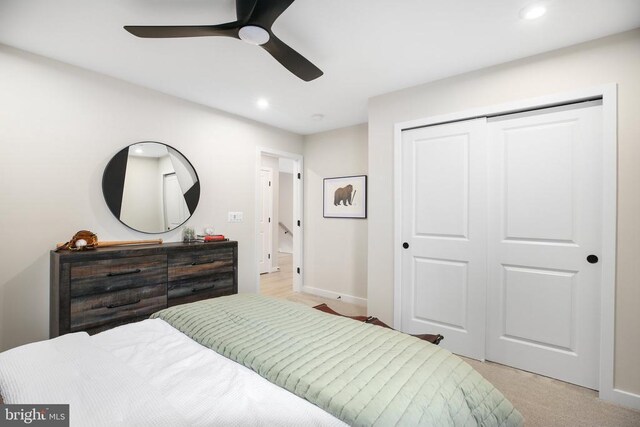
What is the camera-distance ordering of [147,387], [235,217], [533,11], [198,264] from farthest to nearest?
[235,217]
[198,264]
[533,11]
[147,387]

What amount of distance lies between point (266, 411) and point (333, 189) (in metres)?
3.46

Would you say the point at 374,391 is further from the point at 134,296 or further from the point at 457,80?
the point at 457,80

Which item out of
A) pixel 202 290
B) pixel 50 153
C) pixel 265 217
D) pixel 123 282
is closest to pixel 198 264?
pixel 202 290

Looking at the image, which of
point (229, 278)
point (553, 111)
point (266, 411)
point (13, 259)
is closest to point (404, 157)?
point (553, 111)

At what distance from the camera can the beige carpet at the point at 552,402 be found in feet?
5.68

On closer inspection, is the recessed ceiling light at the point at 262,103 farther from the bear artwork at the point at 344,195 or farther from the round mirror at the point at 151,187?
the bear artwork at the point at 344,195

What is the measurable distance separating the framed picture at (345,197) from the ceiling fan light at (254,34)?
2433mm

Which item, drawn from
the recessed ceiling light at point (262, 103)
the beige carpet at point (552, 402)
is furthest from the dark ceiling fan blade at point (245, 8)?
the beige carpet at point (552, 402)

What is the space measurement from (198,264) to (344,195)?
2.14 metres

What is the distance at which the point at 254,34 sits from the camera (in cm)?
162

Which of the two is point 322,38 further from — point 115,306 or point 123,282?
point 115,306

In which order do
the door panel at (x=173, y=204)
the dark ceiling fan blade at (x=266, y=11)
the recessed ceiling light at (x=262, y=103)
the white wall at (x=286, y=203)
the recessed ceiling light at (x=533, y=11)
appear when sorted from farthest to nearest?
1. the white wall at (x=286, y=203)
2. the recessed ceiling light at (x=262, y=103)
3. the door panel at (x=173, y=204)
4. the recessed ceiling light at (x=533, y=11)
5. the dark ceiling fan blade at (x=266, y=11)

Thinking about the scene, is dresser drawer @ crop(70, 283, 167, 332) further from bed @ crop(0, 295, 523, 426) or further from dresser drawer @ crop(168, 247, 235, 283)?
bed @ crop(0, 295, 523, 426)

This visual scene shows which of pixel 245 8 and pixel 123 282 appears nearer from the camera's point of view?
pixel 245 8
